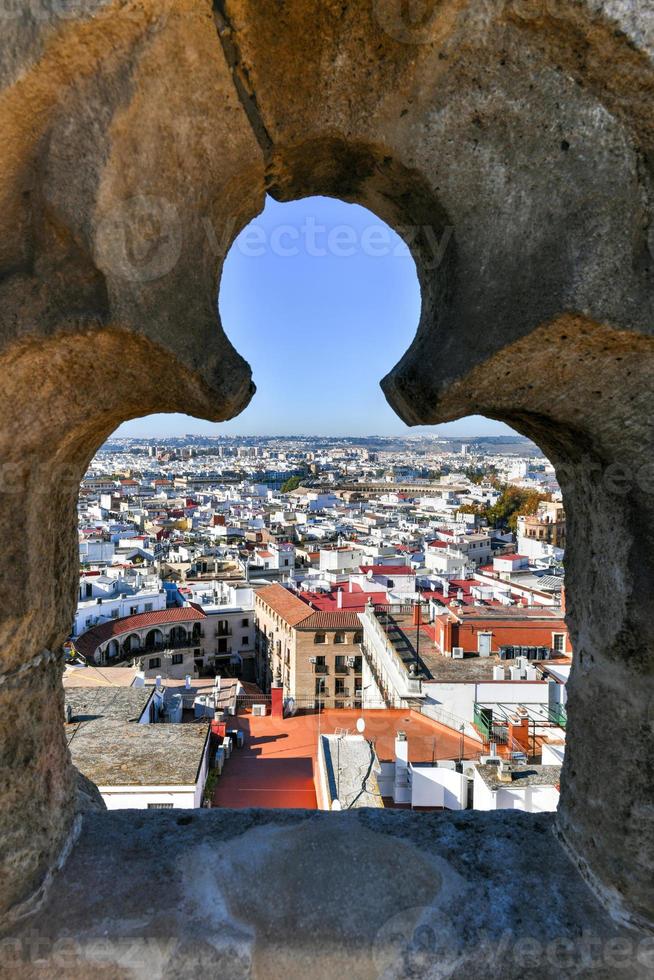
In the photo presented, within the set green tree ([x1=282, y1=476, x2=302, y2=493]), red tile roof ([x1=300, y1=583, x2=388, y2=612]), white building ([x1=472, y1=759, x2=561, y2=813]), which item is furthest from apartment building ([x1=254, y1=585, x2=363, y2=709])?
green tree ([x1=282, y1=476, x2=302, y2=493])

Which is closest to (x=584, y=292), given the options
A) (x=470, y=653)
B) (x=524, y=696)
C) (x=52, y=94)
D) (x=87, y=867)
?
(x=52, y=94)

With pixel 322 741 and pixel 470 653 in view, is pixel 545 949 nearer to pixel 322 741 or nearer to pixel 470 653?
pixel 322 741

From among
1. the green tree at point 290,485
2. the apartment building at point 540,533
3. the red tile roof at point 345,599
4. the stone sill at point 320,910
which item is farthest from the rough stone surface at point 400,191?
the green tree at point 290,485

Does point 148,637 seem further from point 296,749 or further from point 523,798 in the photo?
point 523,798

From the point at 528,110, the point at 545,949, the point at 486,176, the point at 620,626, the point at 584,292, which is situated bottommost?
the point at 545,949

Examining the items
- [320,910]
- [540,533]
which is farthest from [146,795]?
[540,533]

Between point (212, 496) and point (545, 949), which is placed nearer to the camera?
point (545, 949)
